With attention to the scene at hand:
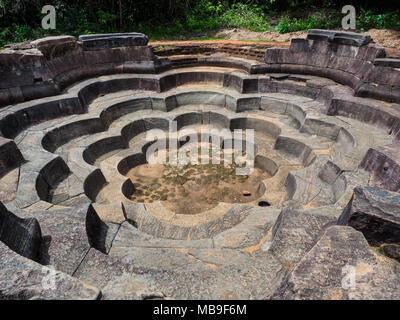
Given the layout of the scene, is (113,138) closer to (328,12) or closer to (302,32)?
(302,32)

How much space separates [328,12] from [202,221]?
1383cm

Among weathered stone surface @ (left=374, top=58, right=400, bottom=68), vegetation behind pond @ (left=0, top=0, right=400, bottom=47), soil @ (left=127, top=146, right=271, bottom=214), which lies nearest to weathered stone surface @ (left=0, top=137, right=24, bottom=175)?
soil @ (left=127, top=146, right=271, bottom=214)

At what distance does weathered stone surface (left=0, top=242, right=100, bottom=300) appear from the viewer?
157 centimetres

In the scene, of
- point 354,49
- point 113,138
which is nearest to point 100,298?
point 113,138

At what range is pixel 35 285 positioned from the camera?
5.31 ft

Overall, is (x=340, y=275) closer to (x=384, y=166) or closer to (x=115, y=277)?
(x=115, y=277)

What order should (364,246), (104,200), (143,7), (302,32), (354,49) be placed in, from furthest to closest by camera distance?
(143,7) → (302,32) → (354,49) → (104,200) → (364,246)

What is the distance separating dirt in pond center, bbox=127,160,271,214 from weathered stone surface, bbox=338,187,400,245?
8.81ft

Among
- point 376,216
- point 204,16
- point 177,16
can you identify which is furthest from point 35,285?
point 204,16

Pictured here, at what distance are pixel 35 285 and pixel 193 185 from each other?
3.82 meters

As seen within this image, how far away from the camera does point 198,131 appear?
23.0 ft

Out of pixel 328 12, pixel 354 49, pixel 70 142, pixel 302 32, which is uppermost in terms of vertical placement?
pixel 328 12

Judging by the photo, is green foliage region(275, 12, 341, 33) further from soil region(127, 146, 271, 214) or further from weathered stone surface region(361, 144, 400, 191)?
weathered stone surface region(361, 144, 400, 191)

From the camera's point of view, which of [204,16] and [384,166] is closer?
[384,166]
